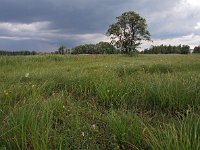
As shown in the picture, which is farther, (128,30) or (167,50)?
(167,50)

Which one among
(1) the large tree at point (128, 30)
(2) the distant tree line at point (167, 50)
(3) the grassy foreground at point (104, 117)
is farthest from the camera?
(2) the distant tree line at point (167, 50)

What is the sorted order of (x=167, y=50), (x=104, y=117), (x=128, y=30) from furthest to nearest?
(x=167, y=50)
(x=128, y=30)
(x=104, y=117)

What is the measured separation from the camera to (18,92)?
536cm

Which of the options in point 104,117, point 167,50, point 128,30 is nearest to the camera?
point 104,117

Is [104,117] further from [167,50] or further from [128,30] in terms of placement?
→ [167,50]

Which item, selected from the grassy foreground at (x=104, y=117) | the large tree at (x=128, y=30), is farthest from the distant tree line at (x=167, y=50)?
the grassy foreground at (x=104, y=117)

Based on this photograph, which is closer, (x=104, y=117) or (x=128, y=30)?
(x=104, y=117)

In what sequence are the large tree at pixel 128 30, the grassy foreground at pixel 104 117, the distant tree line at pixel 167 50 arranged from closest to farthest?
the grassy foreground at pixel 104 117, the large tree at pixel 128 30, the distant tree line at pixel 167 50

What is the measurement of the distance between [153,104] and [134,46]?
48.7 meters

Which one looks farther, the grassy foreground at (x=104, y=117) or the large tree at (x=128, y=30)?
the large tree at (x=128, y=30)

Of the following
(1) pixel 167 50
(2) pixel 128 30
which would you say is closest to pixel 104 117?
(2) pixel 128 30

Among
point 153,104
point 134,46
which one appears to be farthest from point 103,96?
point 134,46

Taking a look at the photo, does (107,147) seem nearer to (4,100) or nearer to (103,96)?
(103,96)

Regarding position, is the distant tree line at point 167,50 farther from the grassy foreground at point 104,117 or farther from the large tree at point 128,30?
the grassy foreground at point 104,117
